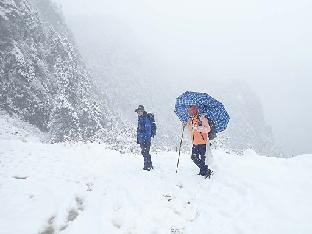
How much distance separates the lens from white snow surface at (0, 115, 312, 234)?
8742 mm

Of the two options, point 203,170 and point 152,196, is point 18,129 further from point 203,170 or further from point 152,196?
point 152,196

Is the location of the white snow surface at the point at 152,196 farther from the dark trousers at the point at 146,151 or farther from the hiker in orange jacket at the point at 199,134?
the hiker in orange jacket at the point at 199,134

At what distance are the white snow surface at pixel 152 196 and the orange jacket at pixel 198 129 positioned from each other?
3.88 ft

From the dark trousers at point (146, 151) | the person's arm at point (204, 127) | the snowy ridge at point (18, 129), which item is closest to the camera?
the person's arm at point (204, 127)

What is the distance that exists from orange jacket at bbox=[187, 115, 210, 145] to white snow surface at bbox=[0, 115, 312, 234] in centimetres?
118

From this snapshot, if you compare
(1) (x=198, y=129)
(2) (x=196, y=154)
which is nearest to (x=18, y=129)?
(2) (x=196, y=154)

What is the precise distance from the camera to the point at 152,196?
10.5 meters

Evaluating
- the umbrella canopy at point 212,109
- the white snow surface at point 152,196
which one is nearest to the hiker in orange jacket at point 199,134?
the umbrella canopy at point 212,109

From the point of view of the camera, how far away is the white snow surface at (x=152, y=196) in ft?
28.7

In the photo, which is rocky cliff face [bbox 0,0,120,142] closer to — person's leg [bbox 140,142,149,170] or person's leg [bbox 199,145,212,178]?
person's leg [bbox 140,142,149,170]

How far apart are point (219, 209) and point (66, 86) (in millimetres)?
32805

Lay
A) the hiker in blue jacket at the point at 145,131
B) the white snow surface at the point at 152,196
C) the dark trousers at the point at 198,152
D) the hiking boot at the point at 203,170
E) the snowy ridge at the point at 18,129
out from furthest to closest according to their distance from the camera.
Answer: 1. the snowy ridge at the point at 18,129
2. the hiker in blue jacket at the point at 145,131
3. the hiking boot at the point at 203,170
4. the dark trousers at the point at 198,152
5. the white snow surface at the point at 152,196

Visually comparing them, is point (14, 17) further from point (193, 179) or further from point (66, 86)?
point (193, 179)

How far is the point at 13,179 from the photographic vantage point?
11.3 meters
